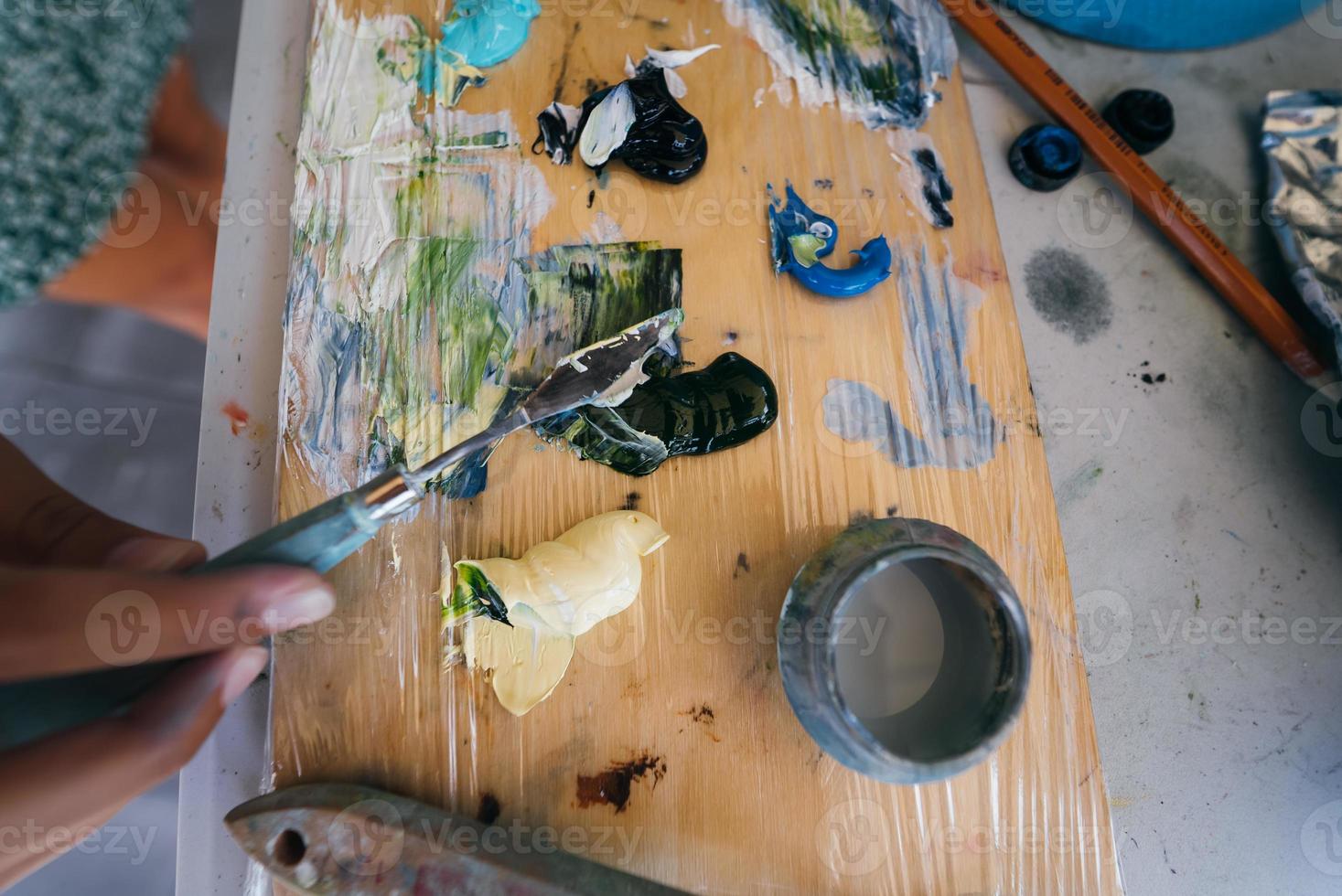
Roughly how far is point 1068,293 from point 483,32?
0.82m

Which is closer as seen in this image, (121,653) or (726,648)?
(121,653)

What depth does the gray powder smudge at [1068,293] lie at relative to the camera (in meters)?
1.06

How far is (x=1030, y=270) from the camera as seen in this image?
1076 mm

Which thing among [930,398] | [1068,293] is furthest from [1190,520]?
[930,398]

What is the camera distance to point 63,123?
1058mm

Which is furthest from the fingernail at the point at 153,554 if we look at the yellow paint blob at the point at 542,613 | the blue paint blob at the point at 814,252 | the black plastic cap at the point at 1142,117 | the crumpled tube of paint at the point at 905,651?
the black plastic cap at the point at 1142,117

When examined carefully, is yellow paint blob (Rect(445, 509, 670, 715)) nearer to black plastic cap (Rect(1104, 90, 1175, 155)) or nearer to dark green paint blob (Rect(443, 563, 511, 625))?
dark green paint blob (Rect(443, 563, 511, 625))

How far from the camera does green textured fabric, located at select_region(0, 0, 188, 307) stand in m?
1.03

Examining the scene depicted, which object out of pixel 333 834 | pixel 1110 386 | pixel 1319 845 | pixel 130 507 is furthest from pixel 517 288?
pixel 1319 845

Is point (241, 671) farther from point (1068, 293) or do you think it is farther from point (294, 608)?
point (1068, 293)

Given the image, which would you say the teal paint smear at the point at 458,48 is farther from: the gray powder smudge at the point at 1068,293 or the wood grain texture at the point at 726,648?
the gray powder smudge at the point at 1068,293

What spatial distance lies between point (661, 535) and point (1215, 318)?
0.87 metres

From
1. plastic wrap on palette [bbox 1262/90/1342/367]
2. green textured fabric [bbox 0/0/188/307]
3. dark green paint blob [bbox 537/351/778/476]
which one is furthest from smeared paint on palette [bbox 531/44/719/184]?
plastic wrap on palette [bbox 1262/90/1342/367]

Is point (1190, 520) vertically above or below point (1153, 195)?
below
